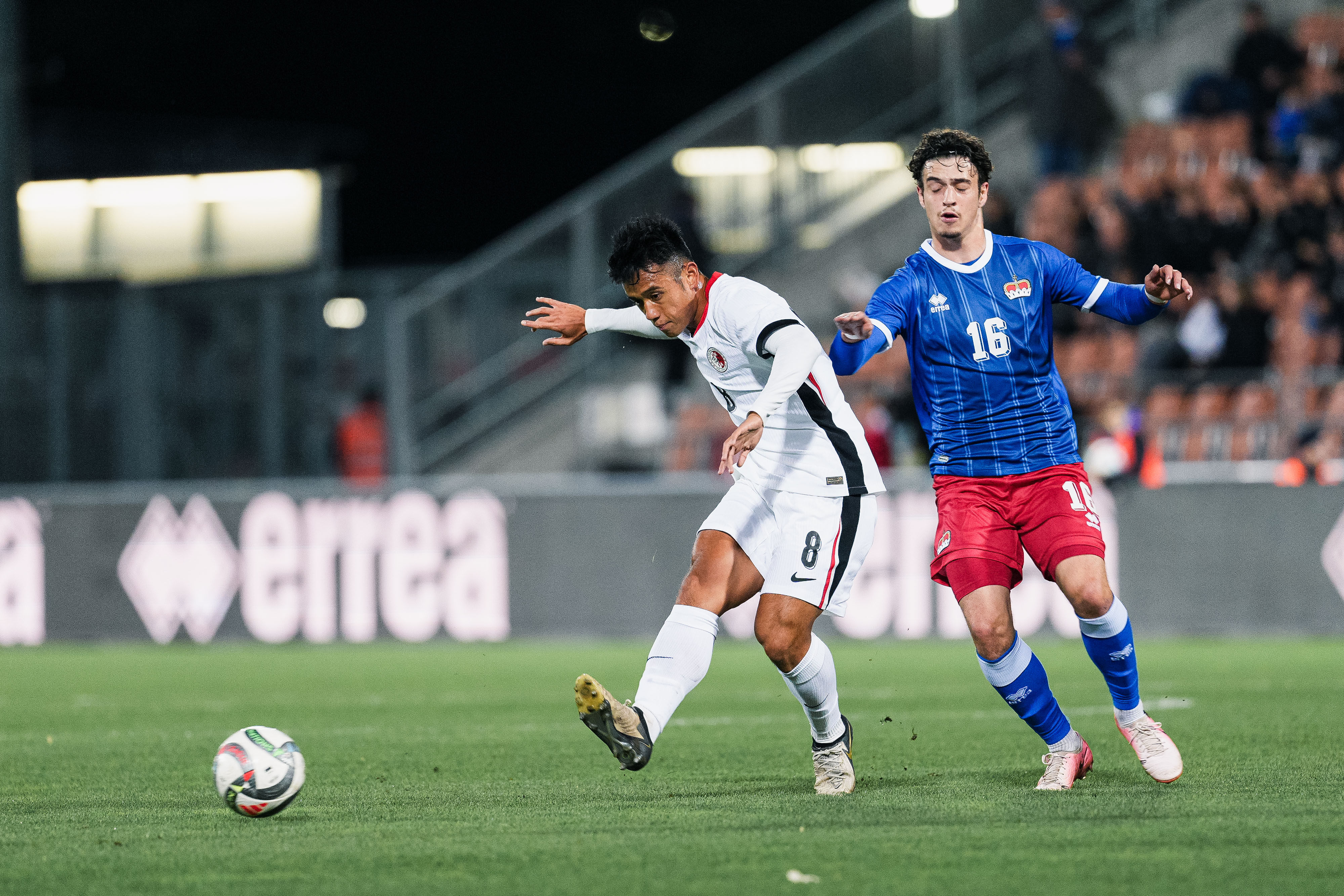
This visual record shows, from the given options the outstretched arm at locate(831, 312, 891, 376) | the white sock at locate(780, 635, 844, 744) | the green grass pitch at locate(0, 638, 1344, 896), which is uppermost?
the outstretched arm at locate(831, 312, 891, 376)

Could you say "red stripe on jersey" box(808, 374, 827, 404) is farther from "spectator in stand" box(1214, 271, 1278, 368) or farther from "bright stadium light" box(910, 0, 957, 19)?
"bright stadium light" box(910, 0, 957, 19)

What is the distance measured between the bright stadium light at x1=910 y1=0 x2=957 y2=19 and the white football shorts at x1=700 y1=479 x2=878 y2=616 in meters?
12.5

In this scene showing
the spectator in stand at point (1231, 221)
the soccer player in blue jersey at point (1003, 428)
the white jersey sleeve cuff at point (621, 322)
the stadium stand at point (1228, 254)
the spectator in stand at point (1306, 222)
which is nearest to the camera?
the soccer player in blue jersey at point (1003, 428)

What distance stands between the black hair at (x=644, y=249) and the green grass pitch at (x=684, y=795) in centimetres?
170

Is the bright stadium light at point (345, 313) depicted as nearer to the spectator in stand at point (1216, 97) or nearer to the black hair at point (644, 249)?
the spectator in stand at point (1216, 97)

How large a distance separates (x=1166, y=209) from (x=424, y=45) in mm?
14524

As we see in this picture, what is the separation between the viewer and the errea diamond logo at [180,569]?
574 inches

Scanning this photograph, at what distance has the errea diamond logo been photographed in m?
14.6

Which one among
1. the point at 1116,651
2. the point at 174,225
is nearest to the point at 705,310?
the point at 1116,651

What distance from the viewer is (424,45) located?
2658 cm

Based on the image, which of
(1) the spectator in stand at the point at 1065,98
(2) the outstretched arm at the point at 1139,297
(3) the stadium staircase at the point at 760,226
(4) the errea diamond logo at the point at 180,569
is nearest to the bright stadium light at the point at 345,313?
(3) the stadium staircase at the point at 760,226

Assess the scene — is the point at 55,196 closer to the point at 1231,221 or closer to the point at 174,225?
the point at 174,225

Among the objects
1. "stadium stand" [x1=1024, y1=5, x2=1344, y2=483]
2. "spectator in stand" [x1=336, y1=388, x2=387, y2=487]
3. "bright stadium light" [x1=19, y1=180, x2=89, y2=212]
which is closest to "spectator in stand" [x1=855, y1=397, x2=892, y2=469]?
"stadium stand" [x1=1024, y1=5, x2=1344, y2=483]

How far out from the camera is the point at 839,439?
589 cm
